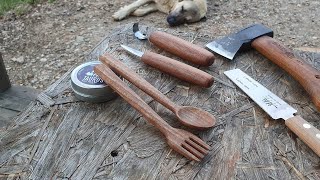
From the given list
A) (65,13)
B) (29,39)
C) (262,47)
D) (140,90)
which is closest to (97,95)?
(140,90)

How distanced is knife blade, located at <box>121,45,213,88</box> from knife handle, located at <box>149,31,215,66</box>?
0.07 meters

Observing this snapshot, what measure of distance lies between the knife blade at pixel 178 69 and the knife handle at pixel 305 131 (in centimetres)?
30

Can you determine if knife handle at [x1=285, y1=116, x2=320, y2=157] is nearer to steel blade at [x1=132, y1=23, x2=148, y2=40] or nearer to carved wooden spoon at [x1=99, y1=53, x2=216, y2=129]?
carved wooden spoon at [x1=99, y1=53, x2=216, y2=129]

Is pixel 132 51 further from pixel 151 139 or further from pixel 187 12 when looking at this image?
pixel 187 12

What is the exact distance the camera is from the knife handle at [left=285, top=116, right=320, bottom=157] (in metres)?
1.12

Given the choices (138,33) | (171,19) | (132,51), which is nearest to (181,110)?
(132,51)

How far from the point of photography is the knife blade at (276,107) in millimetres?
1138

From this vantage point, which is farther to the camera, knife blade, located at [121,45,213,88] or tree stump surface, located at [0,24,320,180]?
knife blade, located at [121,45,213,88]

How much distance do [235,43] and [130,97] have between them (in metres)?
0.54

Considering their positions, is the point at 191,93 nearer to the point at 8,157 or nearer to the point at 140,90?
the point at 140,90

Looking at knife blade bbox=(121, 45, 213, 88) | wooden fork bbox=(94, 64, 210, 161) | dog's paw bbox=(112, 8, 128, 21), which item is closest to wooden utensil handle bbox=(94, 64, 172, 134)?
wooden fork bbox=(94, 64, 210, 161)

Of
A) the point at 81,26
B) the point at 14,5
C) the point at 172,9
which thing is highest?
the point at 172,9

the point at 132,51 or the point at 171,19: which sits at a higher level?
the point at 132,51

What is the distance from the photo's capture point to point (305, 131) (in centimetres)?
115
